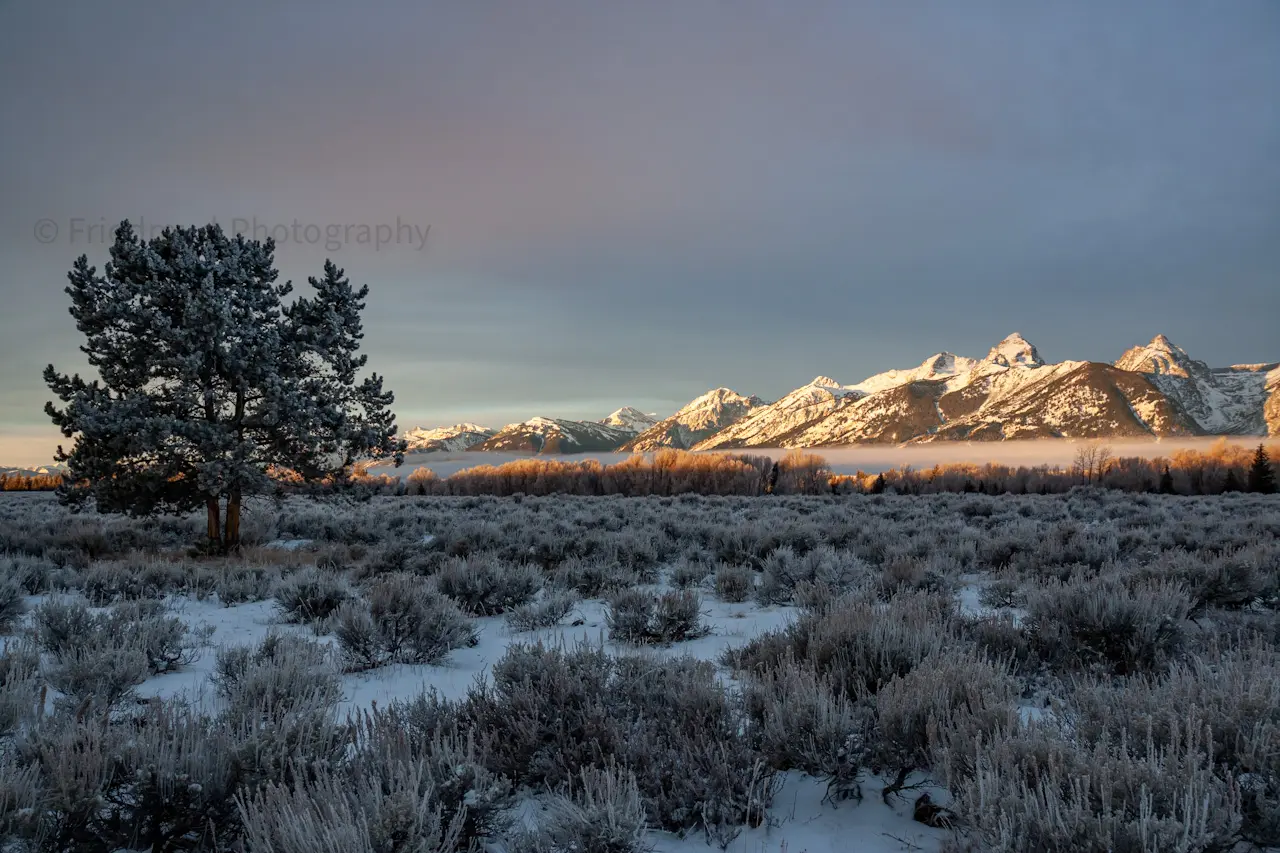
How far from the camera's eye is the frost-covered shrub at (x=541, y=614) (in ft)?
24.2

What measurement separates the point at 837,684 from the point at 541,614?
4.02 metres

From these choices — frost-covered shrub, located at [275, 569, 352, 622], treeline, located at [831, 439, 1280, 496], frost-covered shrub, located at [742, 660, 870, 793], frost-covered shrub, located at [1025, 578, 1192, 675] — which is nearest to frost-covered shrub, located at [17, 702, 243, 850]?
frost-covered shrub, located at [742, 660, 870, 793]

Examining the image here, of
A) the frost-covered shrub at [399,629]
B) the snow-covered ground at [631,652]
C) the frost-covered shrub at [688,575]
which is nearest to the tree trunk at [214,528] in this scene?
the snow-covered ground at [631,652]

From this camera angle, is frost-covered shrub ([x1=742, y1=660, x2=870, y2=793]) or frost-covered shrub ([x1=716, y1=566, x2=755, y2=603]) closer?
frost-covered shrub ([x1=742, y1=660, x2=870, y2=793])

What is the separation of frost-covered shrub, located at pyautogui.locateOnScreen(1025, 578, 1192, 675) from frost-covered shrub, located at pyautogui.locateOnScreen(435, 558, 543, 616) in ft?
19.5

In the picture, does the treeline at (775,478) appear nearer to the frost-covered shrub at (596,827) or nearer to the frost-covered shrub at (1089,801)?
the frost-covered shrub at (596,827)

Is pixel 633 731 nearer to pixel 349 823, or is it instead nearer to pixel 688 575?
pixel 349 823

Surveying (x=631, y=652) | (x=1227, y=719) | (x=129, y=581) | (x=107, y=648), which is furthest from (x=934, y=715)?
(x=129, y=581)

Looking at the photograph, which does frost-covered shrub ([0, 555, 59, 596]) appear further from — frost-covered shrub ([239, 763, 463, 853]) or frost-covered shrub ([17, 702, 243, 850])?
frost-covered shrub ([239, 763, 463, 853])

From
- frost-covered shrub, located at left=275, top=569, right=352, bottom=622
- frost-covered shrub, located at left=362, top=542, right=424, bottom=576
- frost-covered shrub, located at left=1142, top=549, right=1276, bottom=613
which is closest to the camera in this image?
frost-covered shrub, located at left=1142, top=549, right=1276, bottom=613

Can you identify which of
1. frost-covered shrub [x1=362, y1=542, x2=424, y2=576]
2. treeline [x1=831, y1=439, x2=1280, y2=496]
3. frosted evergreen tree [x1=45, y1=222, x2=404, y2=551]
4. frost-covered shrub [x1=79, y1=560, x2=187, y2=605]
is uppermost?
frosted evergreen tree [x1=45, y1=222, x2=404, y2=551]

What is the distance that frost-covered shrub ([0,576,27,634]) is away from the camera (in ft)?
24.1

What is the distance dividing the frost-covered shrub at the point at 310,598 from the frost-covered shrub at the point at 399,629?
60.0 inches

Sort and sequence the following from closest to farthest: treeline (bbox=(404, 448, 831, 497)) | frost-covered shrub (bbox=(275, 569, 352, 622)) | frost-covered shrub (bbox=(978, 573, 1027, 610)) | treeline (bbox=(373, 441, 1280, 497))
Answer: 1. frost-covered shrub (bbox=(275, 569, 352, 622))
2. frost-covered shrub (bbox=(978, 573, 1027, 610))
3. treeline (bbox=(373, 441, 1280, 497))
4. treeline (bbox=(404, 448, 831, 497))
